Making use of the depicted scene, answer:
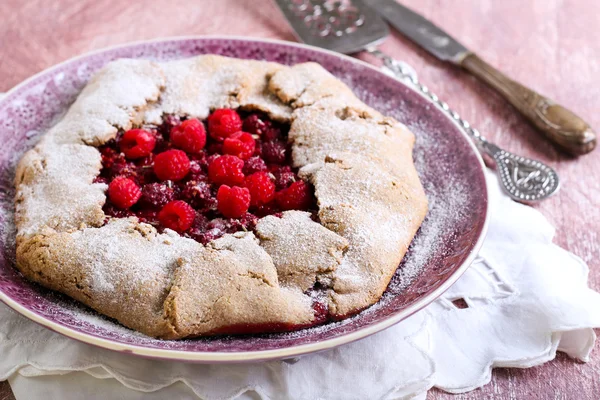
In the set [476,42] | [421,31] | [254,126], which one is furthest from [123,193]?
[476,42]

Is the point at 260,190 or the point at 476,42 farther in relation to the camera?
the point at 476,42

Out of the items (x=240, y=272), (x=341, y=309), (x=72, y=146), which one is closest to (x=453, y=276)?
(x=341, y=309)

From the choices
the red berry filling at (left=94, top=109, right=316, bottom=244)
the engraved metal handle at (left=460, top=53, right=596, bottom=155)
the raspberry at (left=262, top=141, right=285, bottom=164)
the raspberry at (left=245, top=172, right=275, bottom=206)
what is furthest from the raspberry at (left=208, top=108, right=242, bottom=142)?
the engraved metal handle at (left=460, top=53, right=596, bottom=155)

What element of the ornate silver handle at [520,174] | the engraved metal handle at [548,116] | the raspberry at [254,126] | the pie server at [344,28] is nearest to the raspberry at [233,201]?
the raspberry at [254,126]

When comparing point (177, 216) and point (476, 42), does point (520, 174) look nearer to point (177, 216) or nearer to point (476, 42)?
point (476, 42)

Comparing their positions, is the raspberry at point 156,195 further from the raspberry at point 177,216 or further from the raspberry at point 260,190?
the raspberry at point 260,190

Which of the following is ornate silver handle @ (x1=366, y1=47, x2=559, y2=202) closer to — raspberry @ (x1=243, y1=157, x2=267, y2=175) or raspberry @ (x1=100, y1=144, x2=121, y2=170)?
raspberry @ (x1=243, y1=157, x2=267, y2=175)
